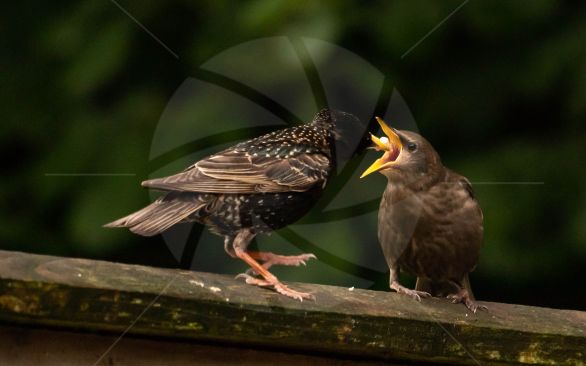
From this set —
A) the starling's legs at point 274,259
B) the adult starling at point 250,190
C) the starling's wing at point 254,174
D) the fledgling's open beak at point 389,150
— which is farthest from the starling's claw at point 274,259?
the fledgling's open beak at point 389,150

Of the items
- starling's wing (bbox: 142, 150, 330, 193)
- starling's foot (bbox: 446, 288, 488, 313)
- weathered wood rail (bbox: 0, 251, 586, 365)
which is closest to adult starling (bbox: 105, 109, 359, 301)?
starling's wing (bbox: 142, 150, 330, 193)

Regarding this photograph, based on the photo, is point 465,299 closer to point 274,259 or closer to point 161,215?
point 274,259

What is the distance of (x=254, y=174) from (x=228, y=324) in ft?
2.04

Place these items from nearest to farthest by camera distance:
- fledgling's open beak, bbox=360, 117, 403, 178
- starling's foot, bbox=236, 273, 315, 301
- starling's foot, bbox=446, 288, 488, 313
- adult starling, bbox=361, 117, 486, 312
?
starling's foot, bbox=236, 273, 315, 301, starling's foot, bbox=446, 288, 488, 313, fledgling's open beak, bbox=360, 117, 403, 178, adult starling, bbox=361, 117, 486, 312

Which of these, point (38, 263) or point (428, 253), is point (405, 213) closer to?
point (428, 253)

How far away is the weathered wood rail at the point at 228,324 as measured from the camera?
6.39 feet

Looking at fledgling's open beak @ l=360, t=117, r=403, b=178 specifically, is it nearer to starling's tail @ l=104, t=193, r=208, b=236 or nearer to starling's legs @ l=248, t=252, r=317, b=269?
starling's legs @ l=248, t=252, r=317, b=269

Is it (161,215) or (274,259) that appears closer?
(161,215)

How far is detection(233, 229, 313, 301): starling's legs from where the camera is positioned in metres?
2.21

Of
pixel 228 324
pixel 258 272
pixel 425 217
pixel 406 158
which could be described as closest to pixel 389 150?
pixel 406 158

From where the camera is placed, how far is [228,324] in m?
2.07

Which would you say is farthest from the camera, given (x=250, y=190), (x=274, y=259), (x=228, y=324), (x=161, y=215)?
(x=274, y=259)

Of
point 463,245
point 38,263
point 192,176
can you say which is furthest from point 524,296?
point 38,263

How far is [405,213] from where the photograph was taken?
314cm
